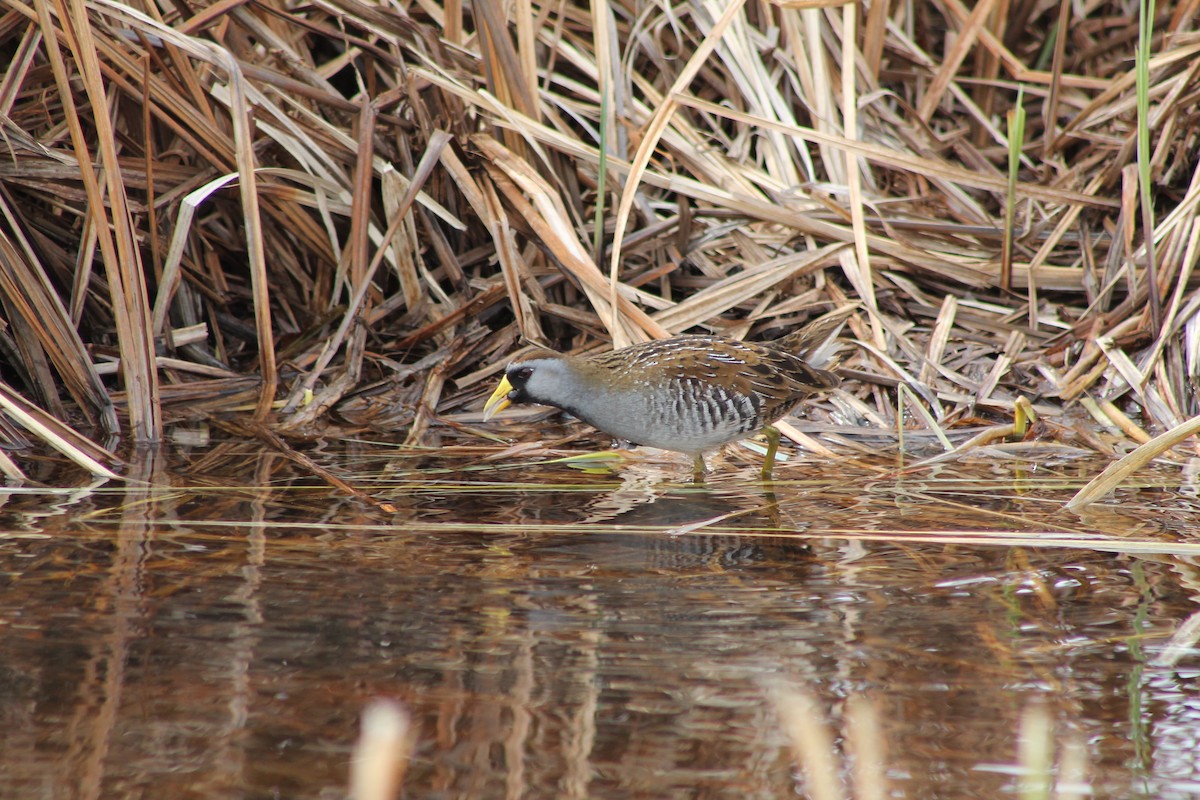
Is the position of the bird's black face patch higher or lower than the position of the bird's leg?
higher

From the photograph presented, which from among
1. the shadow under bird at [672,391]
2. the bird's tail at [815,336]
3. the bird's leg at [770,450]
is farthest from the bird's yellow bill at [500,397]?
the bird's tail at [815,336]

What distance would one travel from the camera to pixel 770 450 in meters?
4.10

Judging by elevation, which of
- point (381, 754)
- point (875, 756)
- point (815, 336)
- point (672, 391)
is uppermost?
point (815, 336)

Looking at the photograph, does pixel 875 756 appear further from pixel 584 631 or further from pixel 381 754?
pixel 584 631

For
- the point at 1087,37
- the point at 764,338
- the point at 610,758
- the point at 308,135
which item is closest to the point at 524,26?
the point at 308,135

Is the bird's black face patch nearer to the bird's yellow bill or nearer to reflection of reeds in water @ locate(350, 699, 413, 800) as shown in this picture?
the bird's yellow bill

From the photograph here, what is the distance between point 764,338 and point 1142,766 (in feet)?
10.5

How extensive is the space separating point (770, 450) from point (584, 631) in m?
1.65

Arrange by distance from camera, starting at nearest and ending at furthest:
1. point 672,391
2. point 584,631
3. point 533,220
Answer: point 584,631 < point 672,391 < point 533,220

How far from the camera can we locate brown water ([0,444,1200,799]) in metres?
2.00

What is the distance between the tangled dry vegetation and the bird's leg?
0.32 meters

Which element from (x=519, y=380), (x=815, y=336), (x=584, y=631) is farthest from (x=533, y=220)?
(x=584, y=631)

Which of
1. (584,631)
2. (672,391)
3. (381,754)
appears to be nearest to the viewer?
(381,754)

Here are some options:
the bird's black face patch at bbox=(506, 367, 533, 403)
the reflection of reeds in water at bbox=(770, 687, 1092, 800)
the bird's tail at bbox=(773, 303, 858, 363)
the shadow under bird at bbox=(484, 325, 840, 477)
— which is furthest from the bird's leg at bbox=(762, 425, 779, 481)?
the reflection of reeds in water at bbox=(770, 687, 1092, 800)
